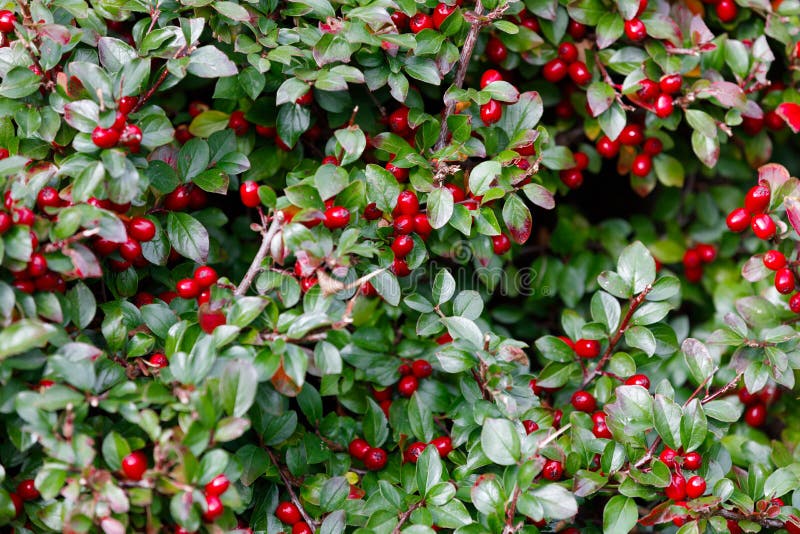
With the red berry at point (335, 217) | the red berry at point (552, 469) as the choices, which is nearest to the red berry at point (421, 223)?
the red berry at point (335, 217)

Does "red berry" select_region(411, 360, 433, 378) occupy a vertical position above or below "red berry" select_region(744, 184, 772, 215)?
below

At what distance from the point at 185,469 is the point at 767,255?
48.2 inches

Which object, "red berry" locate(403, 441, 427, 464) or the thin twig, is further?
"red berry" locate(403, 441, 427, 464)

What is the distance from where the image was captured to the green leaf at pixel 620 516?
1349mm

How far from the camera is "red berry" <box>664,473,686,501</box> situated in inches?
54.3

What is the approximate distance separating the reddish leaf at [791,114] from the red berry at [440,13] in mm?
844

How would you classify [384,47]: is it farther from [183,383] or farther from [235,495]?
[235,495]

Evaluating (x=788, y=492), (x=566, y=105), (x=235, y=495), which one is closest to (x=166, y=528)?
(x=235, y=495)

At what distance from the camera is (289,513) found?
1.42 meters

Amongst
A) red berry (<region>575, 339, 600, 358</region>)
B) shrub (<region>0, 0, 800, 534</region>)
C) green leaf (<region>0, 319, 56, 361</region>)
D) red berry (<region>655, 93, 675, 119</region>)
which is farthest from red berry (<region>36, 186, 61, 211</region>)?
red berry (<region>655, 93, 675, 119</region>)

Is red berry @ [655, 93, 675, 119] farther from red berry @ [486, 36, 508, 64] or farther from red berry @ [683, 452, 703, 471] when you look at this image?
red berry @ [683, 452, 703, 471]

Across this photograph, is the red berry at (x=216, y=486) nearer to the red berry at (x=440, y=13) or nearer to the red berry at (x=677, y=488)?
the red berry at (x=677, y=488)

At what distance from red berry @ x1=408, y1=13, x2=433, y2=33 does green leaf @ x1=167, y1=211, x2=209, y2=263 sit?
586 mm

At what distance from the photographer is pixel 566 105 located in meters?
2.00
